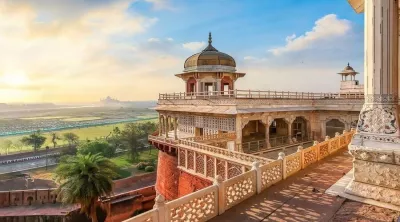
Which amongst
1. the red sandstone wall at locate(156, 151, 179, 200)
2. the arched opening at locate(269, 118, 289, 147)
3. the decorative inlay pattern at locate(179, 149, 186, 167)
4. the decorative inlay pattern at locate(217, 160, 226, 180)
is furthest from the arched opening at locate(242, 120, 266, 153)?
the decorative inlay pattern at locate(217, 160, 226, 180)

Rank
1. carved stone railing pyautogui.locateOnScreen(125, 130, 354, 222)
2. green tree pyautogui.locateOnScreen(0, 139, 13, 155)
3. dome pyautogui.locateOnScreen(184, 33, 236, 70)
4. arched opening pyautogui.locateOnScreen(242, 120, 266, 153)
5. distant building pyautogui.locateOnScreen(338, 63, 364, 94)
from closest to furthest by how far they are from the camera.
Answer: carved stone railing pyautogui.locateOnScreen(125, 130, 354, 222) < arched opening pyautogui.locateOnScreen(242, 120, 266, 153) < dome pyautogui.locateOnScreen(184, 33, 236, 70) < distant building pyautogui.locateOnScreen(338, 63, 364, 94) < green tree pyautogui.locateOnScreen(0, 139, 13, 155)

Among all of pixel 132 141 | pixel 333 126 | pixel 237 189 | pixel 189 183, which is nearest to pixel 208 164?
pixel 189 183

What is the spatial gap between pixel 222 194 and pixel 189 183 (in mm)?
9496

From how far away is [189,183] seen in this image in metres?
14.7

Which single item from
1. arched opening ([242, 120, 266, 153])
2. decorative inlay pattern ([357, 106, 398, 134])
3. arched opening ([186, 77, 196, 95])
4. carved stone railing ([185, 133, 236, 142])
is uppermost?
arched opening ([186, 77, 196, 95])

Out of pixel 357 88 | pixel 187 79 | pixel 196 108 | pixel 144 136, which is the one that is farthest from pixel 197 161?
pixel 144 136

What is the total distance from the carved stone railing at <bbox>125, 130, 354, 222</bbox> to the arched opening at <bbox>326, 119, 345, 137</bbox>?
16316 millimetres

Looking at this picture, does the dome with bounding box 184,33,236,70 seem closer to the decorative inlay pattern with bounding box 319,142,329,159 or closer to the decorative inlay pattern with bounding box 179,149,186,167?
the decorative inlay pattern with bounding box 179,149,186,167

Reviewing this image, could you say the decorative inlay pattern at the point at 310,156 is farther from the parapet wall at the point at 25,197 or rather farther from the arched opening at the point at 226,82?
the parapet wall at the point at 25,197

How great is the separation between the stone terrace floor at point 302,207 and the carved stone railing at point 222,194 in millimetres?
184

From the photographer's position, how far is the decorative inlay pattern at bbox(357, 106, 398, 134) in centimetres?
542

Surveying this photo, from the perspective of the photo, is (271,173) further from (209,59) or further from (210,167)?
(209,59)

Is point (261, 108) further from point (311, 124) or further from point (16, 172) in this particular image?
point (16, 172)

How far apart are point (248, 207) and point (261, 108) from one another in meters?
12.1
